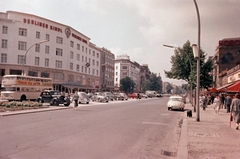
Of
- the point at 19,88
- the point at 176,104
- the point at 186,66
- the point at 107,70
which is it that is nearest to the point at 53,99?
the point at 19,88

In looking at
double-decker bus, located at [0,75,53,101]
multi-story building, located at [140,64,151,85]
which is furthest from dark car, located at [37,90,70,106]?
multi-story building, located at [140,64,151,85]

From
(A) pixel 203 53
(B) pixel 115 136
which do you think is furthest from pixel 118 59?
(B) pixel 115 136

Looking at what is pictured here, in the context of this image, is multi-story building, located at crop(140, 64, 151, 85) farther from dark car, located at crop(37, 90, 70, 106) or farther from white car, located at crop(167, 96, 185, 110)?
white car, located at crop(167, 96, 185, 110)

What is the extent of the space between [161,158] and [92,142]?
8.36 feet

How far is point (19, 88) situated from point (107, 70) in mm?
67140

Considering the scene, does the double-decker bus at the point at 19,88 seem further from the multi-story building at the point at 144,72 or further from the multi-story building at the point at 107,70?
the multi-story building at the point at 144,72

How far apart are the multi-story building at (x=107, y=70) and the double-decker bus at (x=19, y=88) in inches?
2211

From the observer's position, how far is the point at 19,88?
3064cm

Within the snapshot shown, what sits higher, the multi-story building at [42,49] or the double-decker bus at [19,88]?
the multi-story building at [42,49]

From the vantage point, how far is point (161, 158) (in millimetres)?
6648

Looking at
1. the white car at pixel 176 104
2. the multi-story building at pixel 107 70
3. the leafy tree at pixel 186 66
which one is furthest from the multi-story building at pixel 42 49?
the white car at pixel 176 104

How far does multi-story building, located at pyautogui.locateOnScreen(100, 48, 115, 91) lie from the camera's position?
92.5m

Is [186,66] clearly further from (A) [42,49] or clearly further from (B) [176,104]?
(A) [42,49]

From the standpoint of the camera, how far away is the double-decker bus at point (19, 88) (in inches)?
1168
